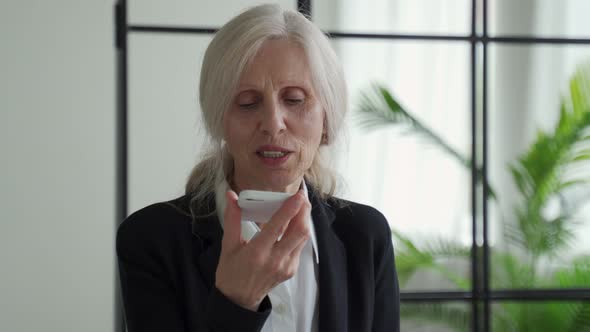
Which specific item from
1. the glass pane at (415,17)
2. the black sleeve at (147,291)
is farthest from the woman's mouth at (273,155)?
the glass pane at (415,17)

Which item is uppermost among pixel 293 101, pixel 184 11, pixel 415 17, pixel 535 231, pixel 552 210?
pixel 415 17

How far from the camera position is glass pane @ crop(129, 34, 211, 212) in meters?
2.65

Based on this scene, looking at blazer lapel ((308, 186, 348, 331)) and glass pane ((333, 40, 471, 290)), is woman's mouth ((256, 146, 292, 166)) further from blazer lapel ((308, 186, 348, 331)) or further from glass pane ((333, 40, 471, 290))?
glass pane ((333, 40, 471, 290))

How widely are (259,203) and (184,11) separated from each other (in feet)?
6.80

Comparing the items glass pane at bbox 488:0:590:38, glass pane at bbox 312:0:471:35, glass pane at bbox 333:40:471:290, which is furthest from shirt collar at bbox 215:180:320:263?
glass pane at bbox 488:0:590:38

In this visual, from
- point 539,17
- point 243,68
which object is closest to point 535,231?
point 539,17

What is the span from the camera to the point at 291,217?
120cm

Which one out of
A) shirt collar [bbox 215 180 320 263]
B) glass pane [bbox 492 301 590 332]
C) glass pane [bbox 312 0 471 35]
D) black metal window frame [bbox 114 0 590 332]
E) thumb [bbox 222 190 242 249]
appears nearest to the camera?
thumb [bbox 222 190 242 249]

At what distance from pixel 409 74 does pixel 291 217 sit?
9.78 feet

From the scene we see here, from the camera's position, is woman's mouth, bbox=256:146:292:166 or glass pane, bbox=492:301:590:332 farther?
glass pane, bbox=492:301:590:332

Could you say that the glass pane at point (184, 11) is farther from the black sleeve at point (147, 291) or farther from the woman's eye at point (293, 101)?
the black sleeve at point (147, 291)

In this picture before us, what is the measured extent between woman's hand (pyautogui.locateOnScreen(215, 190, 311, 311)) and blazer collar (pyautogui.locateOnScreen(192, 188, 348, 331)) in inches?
7.8

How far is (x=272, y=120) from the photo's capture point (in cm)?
138

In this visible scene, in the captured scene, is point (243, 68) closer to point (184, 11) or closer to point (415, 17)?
point (184, 11)
